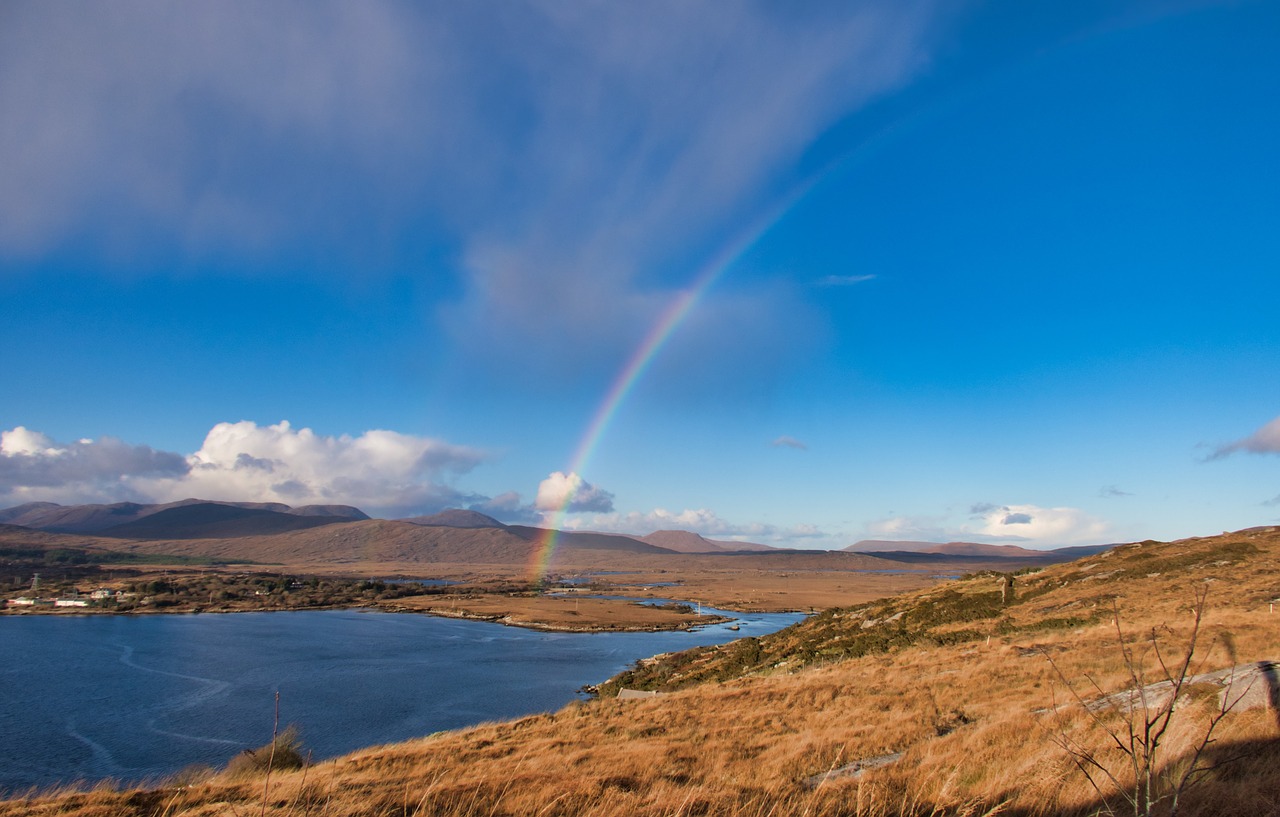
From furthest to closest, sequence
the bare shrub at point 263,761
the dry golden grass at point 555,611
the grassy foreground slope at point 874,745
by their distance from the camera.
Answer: the dry golden grass at point 555,611 < the bare shrub at point 263,761 < the grassy foreground slope at point 874,745

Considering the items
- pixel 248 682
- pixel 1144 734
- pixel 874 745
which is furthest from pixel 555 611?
pixel 1144 734

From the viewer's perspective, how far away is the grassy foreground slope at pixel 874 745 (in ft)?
24.3

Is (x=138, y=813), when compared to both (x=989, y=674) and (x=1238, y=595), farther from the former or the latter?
(x=1238, y=595)

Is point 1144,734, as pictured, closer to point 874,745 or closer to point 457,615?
point 874,745

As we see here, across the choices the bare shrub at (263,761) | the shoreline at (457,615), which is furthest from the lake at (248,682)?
the bare shrub at (263,761)

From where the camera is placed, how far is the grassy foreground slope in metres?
7.40

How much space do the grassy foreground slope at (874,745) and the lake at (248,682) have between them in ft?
55.4

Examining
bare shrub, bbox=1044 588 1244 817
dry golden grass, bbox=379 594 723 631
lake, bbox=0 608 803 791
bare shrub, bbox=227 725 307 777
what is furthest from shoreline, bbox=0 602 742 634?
bare shrub, bbox=1044 588 1244 817

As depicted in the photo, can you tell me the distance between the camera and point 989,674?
18.3m

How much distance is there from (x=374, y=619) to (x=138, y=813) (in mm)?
104790

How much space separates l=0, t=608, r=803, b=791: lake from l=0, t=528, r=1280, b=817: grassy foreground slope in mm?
16888

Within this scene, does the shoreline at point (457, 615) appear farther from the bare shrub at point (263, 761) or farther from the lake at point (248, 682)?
the bare shrub at point (263, 761)

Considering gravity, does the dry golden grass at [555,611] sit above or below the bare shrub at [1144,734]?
below

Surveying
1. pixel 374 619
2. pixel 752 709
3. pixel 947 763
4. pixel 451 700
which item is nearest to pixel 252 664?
pixel 451 700
